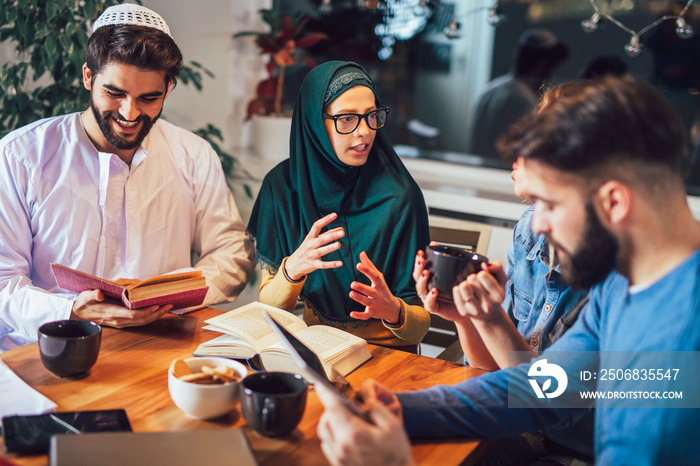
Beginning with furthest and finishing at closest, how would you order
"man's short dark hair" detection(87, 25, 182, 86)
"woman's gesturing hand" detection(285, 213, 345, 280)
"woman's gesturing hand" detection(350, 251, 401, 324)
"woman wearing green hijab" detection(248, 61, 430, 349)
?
1. "woman wearing green hijab" detection(248, 61, 430, 349)
2. "man's short dark hair" detection(87, 25, 182, 86)
3. "woman's gesturing hand" detection(285, 213, 345, 280)
4. "woman's gesturing hand" detection(350, 251, 401, 324)

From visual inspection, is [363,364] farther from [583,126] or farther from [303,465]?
[583,126]

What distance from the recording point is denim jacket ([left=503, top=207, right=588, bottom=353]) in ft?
4.73

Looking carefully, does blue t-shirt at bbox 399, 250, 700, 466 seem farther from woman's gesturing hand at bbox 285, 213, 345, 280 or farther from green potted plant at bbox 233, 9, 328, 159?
green potted plant at bbox 233, 9, 328, 159

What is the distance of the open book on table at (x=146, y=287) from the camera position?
57.3 inches

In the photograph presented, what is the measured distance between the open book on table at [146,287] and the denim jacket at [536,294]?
817 mm

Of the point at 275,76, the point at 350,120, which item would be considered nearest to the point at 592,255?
the point at 350,120

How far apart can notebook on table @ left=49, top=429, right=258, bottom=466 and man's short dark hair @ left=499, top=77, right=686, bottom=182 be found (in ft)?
2.22

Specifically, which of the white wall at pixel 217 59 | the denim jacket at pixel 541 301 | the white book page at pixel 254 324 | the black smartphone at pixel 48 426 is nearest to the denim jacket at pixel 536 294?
the denim jacket at pixel 541 301

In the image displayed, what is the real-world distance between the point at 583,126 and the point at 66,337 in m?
1.02

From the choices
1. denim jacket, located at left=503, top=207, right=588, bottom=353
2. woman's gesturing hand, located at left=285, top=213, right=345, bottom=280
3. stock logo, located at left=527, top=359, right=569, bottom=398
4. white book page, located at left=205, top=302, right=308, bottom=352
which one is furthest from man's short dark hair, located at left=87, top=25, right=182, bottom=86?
stock logo, located at left=527, top=359, right=569, bottom=398

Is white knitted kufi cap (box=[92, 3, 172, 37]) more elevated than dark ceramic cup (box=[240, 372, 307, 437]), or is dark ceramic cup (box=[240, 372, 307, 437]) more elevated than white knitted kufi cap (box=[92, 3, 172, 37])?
white knitted kufi cap (box=[92, 3, 172, 37])

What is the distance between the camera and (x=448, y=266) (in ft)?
4.04

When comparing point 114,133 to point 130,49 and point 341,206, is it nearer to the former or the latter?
point 130,49

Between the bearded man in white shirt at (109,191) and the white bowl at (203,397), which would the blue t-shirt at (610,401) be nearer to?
the white bowl at (203,397)
